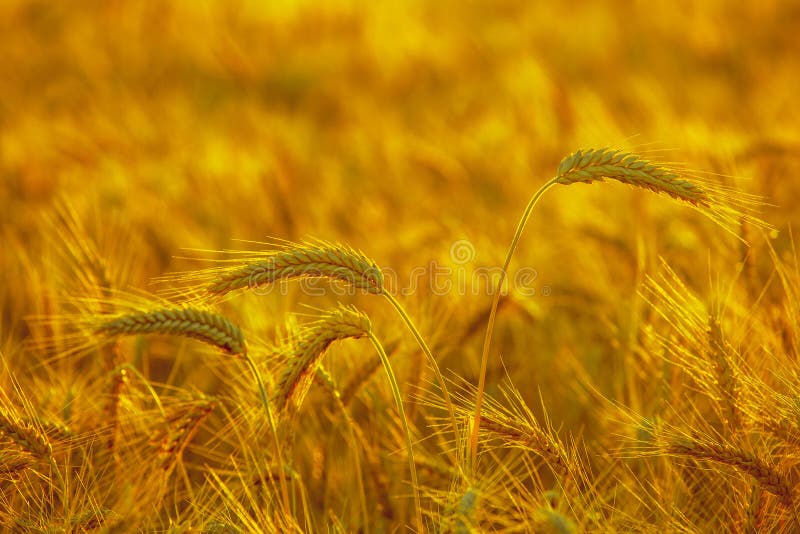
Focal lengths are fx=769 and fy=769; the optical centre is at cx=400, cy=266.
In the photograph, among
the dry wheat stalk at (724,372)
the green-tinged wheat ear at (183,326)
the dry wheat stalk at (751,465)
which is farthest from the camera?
the dry wheat stalk at (724,372)

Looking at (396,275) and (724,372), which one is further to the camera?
(396,275)

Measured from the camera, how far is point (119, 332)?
1.27 metres

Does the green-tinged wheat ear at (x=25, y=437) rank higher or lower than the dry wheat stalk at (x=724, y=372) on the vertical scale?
lower

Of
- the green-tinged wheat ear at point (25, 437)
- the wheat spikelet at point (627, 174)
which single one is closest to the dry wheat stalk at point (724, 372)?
the wheat spikelet at point (627, 174)

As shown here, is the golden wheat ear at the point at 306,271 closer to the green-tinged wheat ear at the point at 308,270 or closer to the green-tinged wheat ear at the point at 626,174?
the green-tinged wheat ear at the point at 308,270

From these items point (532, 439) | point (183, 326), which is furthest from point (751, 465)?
point (183, 326)

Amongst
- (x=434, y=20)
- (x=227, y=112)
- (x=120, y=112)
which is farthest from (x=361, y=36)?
(x=120, y=112)

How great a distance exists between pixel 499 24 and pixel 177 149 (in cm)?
450

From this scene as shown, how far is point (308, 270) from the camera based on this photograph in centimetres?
133

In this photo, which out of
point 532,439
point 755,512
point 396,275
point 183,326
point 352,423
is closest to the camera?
point 183,326

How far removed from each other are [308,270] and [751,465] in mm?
867

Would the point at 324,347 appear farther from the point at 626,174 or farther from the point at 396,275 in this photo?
the point at 396,275

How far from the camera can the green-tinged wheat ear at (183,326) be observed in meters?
1.28

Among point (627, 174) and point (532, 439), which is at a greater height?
point (627, 174)
